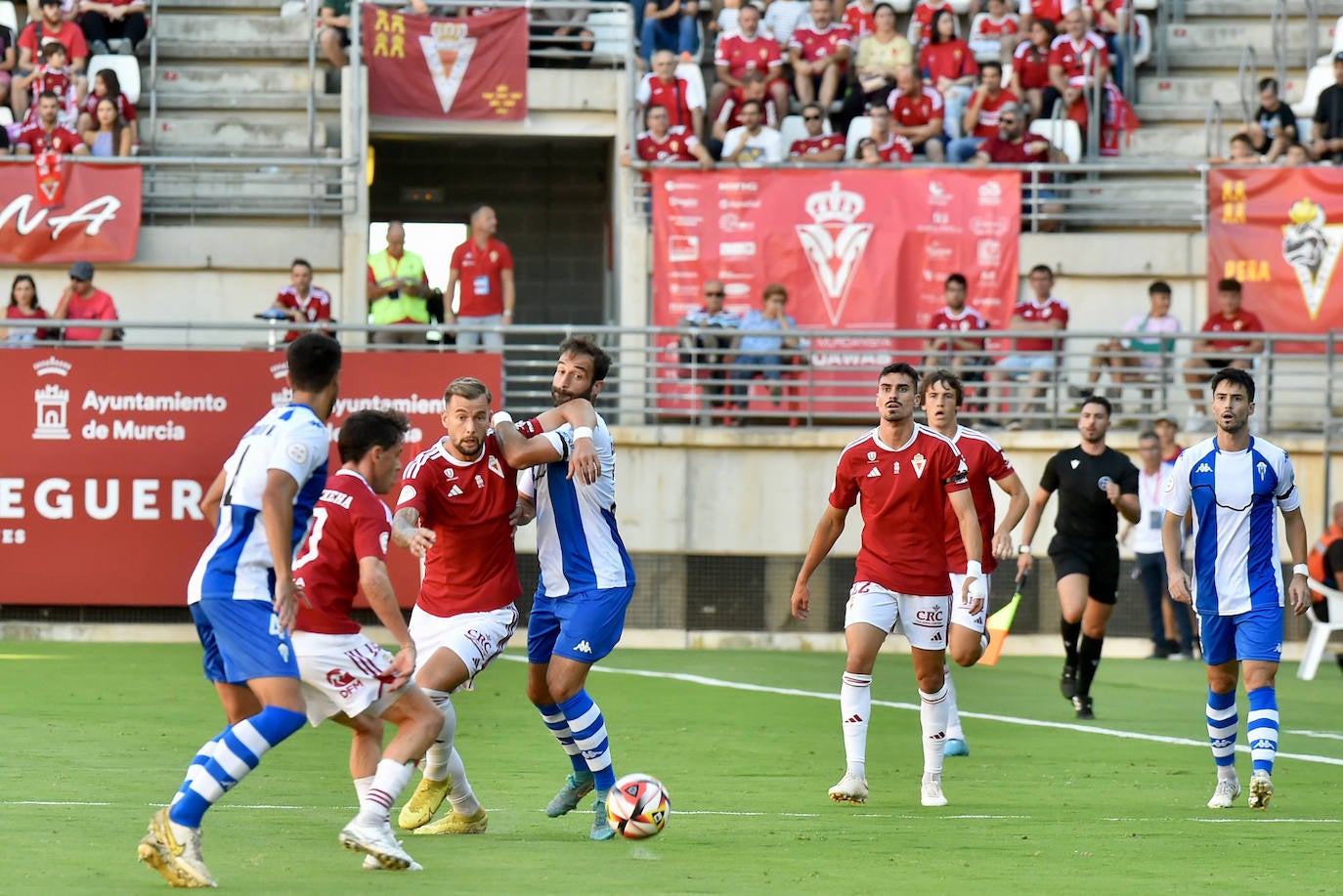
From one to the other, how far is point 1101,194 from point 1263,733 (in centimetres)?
1653

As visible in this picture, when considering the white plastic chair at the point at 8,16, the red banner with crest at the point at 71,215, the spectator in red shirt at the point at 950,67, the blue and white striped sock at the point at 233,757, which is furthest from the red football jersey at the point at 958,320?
the blue and white striped sock at the point at 233,757

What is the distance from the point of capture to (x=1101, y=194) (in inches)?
1044

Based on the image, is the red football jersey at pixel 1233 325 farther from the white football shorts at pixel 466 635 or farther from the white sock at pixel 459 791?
the white sock at pixel 459 791

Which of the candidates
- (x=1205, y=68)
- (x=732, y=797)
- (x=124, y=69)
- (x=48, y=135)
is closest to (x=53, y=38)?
(x=124, y=69)

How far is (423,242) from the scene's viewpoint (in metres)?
29.4

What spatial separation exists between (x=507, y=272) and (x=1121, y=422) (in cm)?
711

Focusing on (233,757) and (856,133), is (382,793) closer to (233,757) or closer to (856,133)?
(233,757)

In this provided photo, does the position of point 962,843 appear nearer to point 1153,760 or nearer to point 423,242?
point 1153,760

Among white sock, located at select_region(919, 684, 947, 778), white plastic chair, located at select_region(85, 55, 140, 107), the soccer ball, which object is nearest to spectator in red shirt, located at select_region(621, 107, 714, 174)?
white plastic chair, located at select_region(85, 55, 140, 107)

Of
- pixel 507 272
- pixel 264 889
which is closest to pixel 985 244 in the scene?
pixel 507 272

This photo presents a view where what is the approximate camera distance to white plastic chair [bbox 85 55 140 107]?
1029 inches

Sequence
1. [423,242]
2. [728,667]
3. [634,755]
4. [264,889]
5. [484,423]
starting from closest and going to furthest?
[264,889]
[484,423]
[634,755]
[728,667]
[423,242]

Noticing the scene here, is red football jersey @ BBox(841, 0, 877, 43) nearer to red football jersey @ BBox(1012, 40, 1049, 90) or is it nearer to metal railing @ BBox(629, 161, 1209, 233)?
red football jersey @ BBox(1012, 40, 1049, 90)

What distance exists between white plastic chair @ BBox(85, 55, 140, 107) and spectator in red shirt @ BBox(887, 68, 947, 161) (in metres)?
9.40
